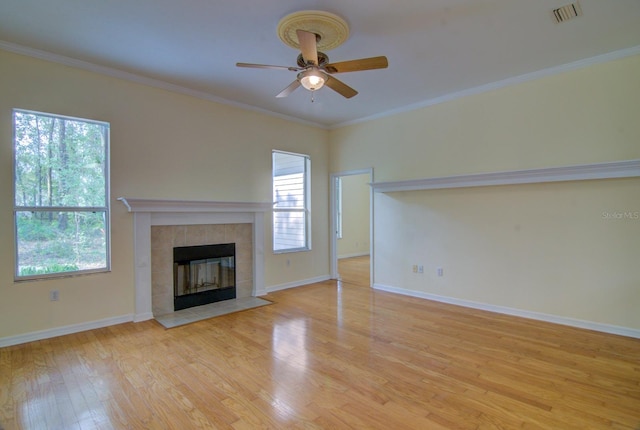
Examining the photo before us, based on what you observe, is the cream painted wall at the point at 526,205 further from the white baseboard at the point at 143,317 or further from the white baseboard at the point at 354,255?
the white baseboard at the point at 354,255

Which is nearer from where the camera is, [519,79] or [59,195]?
[59,195]

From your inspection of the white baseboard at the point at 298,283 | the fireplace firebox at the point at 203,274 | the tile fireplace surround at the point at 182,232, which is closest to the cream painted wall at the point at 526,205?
the white baseboard at the point at 298,283

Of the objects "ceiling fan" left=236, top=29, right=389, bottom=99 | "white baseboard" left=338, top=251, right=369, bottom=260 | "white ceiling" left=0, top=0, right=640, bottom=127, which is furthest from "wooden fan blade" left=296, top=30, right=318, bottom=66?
"white baseboard" left=338, top=251, right=369, bottom=260

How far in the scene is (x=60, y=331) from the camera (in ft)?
11.4

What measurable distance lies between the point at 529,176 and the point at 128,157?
4.86m

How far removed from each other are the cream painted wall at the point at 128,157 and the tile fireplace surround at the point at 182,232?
14 centimetres

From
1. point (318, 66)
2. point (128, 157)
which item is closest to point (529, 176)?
Result: point (318, 66)

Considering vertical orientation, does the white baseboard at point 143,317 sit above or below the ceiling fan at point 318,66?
below

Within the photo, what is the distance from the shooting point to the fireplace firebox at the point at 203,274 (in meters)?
4.41

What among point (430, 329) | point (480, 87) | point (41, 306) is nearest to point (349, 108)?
point (480, 87)

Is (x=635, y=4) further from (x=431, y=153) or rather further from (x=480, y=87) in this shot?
(x=431, y=153)

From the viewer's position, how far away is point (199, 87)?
4309 millimetres

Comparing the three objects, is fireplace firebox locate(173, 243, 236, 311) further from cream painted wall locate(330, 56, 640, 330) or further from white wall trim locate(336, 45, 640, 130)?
white wall trim locate(336, 45, 640, 130)

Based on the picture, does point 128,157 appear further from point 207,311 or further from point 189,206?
point 207,311
